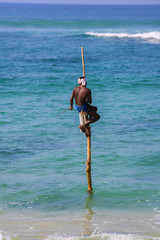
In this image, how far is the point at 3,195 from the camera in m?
11.7

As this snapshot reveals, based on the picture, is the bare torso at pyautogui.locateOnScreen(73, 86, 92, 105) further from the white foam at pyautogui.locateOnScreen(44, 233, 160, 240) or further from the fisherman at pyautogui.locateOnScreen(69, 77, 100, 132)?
the white foam at pyautogui.locateOnScreen(44, 233, 160, 240)

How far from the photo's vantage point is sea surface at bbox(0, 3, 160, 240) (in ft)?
32.6

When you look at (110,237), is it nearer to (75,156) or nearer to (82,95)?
(82,95)

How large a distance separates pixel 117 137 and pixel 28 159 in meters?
3.81

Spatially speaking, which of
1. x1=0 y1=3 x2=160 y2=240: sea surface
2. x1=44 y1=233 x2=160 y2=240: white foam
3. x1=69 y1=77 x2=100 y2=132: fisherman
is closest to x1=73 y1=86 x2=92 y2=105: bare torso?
x1=69 y1=77 x2=100 y2=132: fisherman

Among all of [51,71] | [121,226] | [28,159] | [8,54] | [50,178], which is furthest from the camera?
[8,54]

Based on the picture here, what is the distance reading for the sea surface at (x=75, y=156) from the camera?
391 inches

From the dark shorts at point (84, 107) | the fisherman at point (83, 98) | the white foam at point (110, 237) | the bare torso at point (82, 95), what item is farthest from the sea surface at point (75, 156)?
the bare torso at point (82, 95)

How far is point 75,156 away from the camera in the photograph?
14625 millimetres

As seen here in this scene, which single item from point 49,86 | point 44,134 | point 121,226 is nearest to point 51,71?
point 49,86

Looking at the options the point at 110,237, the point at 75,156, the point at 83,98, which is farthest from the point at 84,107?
the point at 75,156

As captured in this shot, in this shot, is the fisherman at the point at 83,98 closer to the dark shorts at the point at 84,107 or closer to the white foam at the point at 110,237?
the dark shorts at the point at 84,107

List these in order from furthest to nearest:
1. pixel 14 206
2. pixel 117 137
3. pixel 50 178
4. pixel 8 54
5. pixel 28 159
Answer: pixel 8 54 < pixel 117 137 < pixel 28 159 < pixel 50 178 < pixel 14 206

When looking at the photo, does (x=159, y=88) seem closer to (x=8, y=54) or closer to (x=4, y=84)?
(x=4, y=84)
